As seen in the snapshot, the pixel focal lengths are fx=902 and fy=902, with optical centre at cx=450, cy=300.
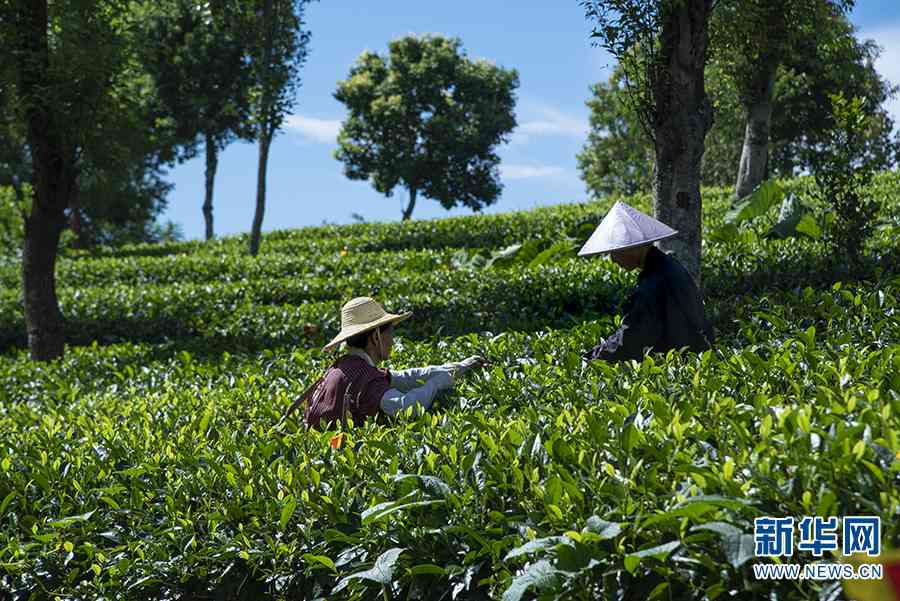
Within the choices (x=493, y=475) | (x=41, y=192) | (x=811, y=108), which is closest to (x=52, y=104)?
(x=41, y=192)

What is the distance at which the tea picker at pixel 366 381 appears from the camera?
17.2 ft

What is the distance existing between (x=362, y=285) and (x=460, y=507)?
32.4 ft

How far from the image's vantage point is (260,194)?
808 inches

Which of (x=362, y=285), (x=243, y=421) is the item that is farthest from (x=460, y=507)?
(x=362, y=285)

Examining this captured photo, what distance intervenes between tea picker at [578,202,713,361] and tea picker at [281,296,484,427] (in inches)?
40.1

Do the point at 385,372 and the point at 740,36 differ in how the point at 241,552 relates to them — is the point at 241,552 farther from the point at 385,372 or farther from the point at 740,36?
the point at 740,36

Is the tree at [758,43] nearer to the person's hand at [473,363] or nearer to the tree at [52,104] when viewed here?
the person's hand at [473,363]

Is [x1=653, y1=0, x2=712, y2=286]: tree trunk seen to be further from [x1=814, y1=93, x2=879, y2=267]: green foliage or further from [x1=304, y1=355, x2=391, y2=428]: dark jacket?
[x1=304, y1=355, x2=391, y2=428]: dark jacket

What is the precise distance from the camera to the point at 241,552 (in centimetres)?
397

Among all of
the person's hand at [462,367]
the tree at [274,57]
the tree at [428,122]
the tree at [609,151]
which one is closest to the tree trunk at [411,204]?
the tree at [428,122]

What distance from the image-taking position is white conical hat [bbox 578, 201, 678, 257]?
585 centimetres

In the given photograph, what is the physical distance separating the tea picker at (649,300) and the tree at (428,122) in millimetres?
36459

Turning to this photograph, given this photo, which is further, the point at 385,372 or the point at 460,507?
the point at 385,372

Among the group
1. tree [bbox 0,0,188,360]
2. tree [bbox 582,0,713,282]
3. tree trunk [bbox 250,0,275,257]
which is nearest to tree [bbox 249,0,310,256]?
tree trunk [bbox 250,0,275,257]
